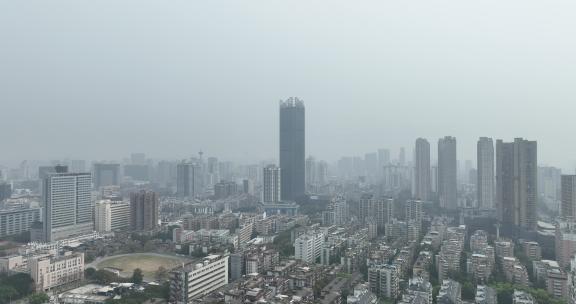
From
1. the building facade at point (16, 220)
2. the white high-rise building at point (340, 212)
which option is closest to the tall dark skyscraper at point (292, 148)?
the white high-rise building at point (340, 212)

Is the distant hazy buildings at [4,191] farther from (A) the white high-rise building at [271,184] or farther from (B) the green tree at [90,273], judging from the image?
(B) the green tree at [90,273]

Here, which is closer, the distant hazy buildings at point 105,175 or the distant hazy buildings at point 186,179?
the distant hazy buildings at point 186,179

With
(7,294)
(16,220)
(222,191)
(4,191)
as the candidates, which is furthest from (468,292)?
(4,191)

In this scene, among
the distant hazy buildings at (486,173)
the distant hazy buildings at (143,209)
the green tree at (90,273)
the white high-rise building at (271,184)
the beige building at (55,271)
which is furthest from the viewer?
the white high-rise building at (271,184)

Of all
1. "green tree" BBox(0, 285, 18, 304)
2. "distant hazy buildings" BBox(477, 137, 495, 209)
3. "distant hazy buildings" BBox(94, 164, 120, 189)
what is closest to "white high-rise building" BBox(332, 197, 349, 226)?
"distant hazy buildings" BBox(477, 137, 495, 209)

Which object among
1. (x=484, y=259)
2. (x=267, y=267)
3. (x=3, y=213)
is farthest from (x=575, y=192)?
(x=3, y=213)

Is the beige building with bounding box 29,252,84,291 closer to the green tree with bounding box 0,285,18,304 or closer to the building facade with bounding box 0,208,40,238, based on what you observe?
the green tree with bounding box 0,285,18,304
